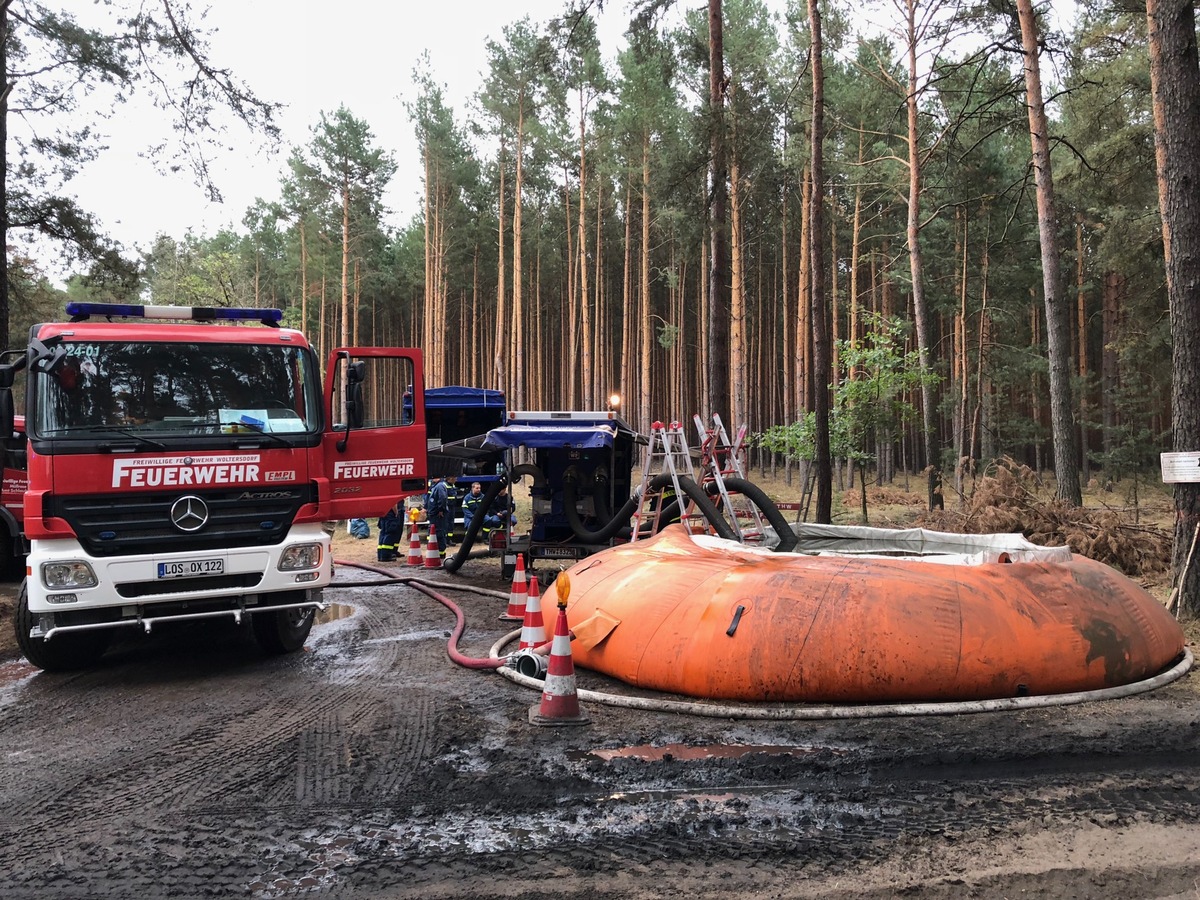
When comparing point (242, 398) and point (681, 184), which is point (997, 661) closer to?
point (242, 398)

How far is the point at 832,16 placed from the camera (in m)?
16.7

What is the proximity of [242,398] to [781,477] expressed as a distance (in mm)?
30116

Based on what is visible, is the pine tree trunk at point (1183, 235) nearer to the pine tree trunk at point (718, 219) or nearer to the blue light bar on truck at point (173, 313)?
the pine tree trunk at point (718, 219)

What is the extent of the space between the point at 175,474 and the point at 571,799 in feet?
13.3

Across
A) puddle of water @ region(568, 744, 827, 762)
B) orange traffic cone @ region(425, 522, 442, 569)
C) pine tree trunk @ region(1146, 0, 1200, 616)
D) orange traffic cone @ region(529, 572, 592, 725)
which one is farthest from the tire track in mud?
orange traffic cone @ region(425, 522, 442, 569)

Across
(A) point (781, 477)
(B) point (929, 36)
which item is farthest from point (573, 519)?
(A) point (781, 477)

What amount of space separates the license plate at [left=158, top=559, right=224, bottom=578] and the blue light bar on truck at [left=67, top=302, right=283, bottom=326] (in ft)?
7.73

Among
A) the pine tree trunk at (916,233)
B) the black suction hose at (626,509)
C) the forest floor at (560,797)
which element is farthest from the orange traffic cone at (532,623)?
the pine tree trunk at (916,233)

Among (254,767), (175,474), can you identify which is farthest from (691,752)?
(175,474)

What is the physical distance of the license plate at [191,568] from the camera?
5.78m

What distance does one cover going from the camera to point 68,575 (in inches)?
220

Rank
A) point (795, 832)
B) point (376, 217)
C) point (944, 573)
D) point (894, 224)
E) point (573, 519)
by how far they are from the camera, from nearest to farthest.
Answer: point (795, 832), point (944, 573), point (573, 519), point (894, 224), point (376, 217)

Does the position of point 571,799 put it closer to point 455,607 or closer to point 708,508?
point 708,508

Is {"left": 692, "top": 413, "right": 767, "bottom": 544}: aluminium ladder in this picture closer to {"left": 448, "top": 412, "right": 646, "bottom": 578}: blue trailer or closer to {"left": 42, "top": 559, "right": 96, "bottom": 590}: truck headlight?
{"left": 448, "top": 412, "right": 646, "bottom": 578}: blue trailer
